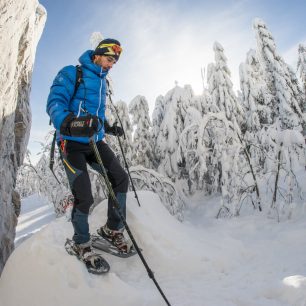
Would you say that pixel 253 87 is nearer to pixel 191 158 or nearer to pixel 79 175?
pixel 191 158

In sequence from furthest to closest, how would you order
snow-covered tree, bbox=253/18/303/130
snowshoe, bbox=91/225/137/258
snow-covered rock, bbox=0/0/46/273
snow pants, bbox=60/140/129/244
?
snow-covered tree, bbox=253/18/303/130, snow-covered rock, bbox=0/0/46/273, snowshoe, bbox=91/225/137/258, snow pants, bbox=60/140/129/244

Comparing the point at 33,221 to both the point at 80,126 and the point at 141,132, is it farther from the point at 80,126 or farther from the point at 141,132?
the point at 80,126

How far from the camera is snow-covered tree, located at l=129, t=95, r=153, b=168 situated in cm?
1827

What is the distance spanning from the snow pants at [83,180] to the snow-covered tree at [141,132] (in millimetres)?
13767

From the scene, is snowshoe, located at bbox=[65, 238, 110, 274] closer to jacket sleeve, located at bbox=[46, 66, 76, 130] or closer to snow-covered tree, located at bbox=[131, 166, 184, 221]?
jacket sleeve, located at bbox=[46, 66, 76, 130]

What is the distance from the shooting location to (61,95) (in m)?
3.82

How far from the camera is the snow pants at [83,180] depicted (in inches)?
148

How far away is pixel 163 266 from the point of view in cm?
413

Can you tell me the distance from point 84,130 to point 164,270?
2107 millimetres

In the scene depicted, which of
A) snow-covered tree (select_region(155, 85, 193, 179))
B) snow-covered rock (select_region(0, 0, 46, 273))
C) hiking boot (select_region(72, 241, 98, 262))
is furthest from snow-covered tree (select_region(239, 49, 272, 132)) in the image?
hiking boot (select_region(72, 241, 98, 262))

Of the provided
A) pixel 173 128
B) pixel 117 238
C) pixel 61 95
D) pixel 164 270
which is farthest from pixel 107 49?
pixel 173 128

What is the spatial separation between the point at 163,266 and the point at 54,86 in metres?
2.71

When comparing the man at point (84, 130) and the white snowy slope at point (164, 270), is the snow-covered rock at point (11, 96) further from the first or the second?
the white snowy slope at point (164, 270)

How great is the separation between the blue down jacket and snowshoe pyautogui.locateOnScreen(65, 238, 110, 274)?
4.28 ft
